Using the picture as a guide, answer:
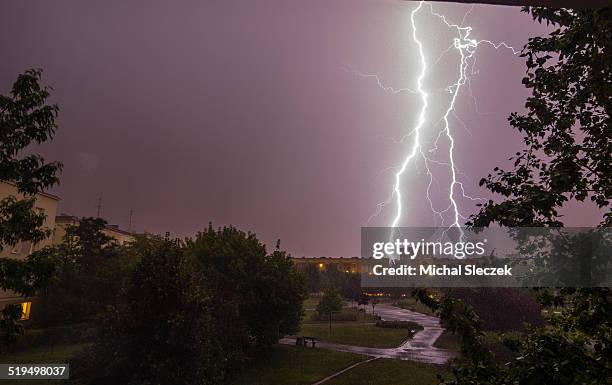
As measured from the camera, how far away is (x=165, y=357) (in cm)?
1312

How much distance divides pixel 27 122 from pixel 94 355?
434 inches

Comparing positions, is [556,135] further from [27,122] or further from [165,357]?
[165,357]

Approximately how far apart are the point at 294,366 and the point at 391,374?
16.2ft

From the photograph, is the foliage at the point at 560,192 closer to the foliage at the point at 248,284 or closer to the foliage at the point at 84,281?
the foliage at the point at 248,284

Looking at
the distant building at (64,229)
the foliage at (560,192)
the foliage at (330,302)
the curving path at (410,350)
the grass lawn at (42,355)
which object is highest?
the distant building at (64,229)

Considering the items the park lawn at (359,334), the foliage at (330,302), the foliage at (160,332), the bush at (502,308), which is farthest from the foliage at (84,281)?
the bush at (502,308)

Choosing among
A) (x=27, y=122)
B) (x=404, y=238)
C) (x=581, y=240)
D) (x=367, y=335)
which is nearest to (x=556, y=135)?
(x=581, y=240)

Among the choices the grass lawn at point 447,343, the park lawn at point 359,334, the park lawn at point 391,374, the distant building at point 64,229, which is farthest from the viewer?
the distant building at point 64,229

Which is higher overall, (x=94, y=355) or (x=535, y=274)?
(x=535, y=274)

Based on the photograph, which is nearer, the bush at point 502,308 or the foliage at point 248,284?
the foliage at point 248,284

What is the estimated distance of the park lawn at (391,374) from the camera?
17.2 m

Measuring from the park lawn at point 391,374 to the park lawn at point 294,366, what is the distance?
97cm

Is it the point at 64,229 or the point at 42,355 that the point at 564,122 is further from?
the point at 64,229

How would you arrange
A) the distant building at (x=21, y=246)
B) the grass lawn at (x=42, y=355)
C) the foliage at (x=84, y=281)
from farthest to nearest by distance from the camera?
1. the foliage at (x=84, y=281)
2. the distant building at (x=21, y=246)
3. the grass lawn at (x=42, y=355)
